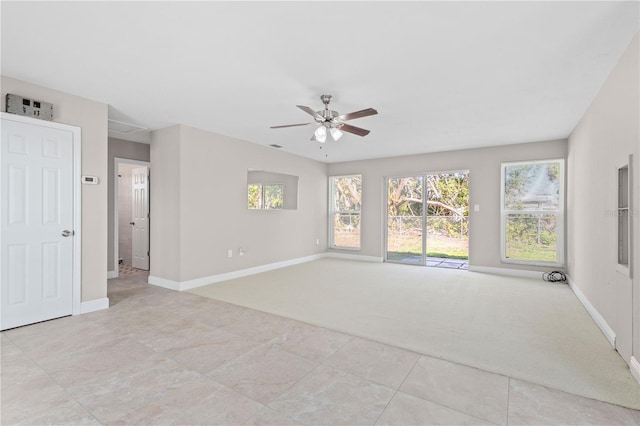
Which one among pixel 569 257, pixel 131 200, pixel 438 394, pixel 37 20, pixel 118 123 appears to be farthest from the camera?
pixel 131 200

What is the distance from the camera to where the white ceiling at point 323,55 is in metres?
2.04

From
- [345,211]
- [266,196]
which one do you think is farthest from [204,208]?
[345,211]

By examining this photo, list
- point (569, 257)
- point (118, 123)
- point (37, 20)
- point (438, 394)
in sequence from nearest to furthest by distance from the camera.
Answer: point (438, 394) < point (37, 20) < point (118, 123) < point (569, 257)

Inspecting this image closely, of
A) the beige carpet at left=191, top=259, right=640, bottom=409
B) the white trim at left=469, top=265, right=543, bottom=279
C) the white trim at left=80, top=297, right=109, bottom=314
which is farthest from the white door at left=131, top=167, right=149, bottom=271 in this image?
the white trim at left=469, top=265, right=543, bottom=279

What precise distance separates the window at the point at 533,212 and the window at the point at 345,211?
125 inches

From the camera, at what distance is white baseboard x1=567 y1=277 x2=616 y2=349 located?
272cm

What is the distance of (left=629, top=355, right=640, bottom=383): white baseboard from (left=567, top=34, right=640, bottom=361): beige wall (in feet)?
0.34

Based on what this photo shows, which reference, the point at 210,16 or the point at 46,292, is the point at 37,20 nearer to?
the point at 210,16

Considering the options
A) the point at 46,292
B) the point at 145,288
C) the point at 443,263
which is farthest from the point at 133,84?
the point at 443,263

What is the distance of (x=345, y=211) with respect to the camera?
788 cm

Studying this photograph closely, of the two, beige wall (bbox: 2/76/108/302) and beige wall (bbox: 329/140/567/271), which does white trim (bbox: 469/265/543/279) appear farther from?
beige wall (bbox: 2/76/108/302)

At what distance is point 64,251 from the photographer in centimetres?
342

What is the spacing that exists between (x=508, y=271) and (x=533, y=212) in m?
1.18

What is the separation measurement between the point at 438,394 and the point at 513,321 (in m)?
1.86
